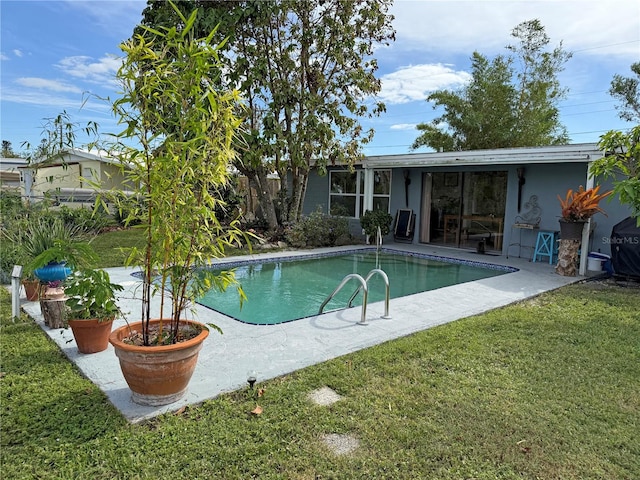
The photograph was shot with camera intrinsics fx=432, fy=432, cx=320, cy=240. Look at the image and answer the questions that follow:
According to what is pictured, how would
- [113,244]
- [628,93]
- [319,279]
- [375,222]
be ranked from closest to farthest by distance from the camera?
1. [319,279]
2. [113,244]
3. [375,222]
4. [628,93]

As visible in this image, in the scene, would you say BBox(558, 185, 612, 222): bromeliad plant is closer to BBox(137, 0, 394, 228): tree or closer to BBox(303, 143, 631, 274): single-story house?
BBox(303, 143, 631, 274): single-story house

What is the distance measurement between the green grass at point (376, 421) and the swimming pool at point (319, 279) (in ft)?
7.06

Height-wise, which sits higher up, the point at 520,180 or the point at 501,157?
the point at 501,157

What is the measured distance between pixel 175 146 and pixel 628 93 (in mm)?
23957

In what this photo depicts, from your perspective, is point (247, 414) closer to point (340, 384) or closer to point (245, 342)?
point (340, 384)

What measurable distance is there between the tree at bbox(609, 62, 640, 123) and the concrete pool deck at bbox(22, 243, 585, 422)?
59.5ft

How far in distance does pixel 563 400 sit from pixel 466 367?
77cm

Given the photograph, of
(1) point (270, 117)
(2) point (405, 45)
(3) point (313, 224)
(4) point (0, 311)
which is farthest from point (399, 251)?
(4) point (0, 311)

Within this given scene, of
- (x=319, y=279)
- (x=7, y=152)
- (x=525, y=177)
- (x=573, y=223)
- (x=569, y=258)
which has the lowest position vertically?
(x=319, y=279)

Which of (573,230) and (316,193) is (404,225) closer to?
(316,193)

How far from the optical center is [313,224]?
472 inches

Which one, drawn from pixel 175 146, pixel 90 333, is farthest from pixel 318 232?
pixel 175 146

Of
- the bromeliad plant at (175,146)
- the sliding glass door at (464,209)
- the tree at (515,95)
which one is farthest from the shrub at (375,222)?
the tree at (515,95)

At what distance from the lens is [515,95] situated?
20.8 metres
